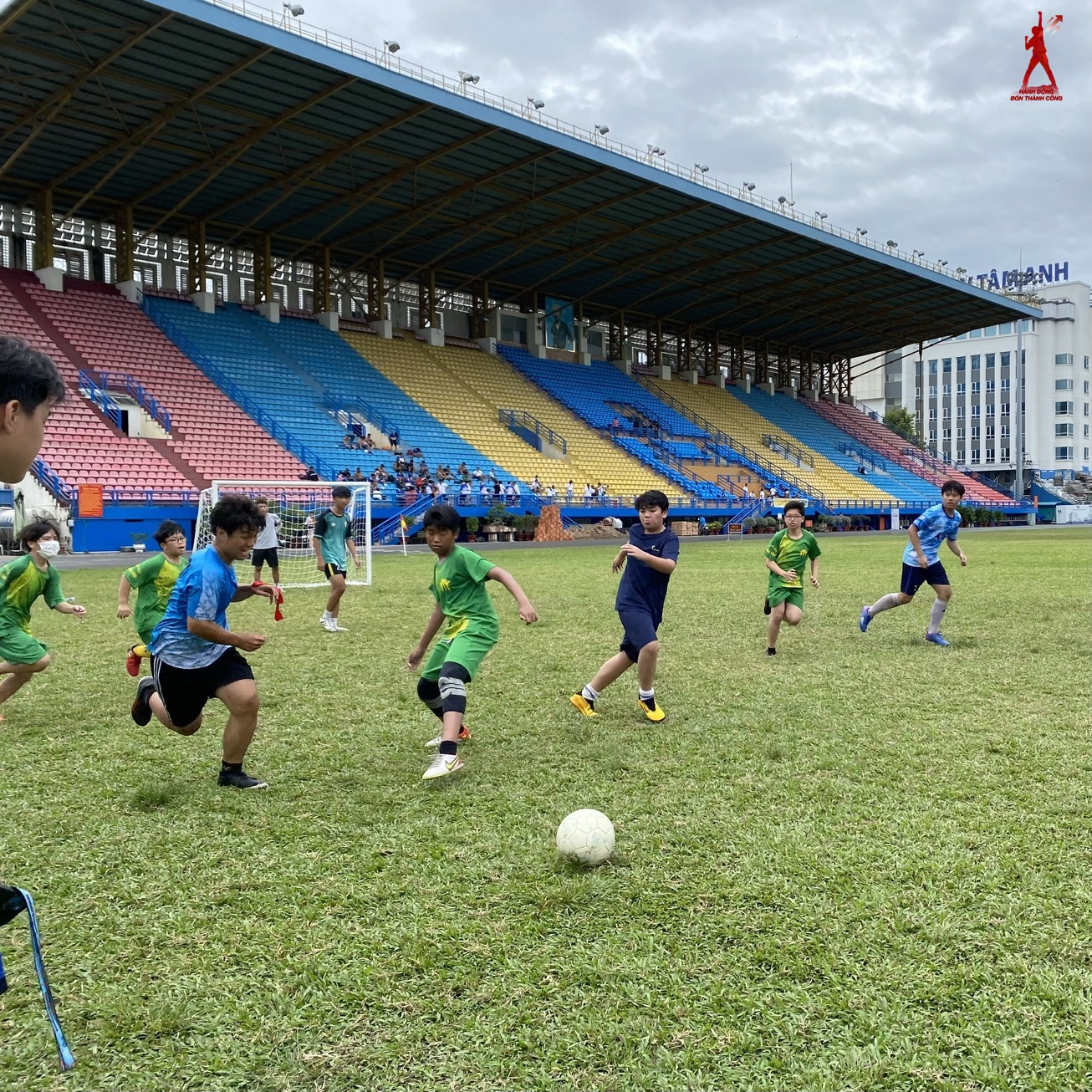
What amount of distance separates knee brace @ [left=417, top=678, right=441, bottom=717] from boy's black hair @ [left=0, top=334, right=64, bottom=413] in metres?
4.17

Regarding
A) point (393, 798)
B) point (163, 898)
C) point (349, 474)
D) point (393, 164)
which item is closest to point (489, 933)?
point (163, 898)

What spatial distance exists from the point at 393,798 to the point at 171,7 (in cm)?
2446

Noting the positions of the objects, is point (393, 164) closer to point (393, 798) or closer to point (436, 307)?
point (436, 307)

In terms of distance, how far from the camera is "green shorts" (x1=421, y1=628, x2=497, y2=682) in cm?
610

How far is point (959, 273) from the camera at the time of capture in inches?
2020

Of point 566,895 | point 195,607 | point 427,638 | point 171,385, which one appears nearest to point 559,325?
point 171,385

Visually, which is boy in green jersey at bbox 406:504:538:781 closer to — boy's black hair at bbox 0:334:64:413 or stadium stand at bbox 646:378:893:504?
boy's black hair at bbox 0:334:64:413

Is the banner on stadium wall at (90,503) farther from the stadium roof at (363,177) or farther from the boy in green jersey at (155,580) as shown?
the boy in green jersey at (155,580)

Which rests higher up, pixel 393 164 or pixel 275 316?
pixel 393 164

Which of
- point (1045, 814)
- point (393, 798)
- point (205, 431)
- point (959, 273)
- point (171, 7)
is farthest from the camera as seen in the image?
point (959, 273)

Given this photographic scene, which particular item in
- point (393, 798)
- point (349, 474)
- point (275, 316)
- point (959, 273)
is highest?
point (959, 273)

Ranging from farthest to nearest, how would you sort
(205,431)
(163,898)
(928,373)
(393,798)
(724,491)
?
(928,373) → (724,491) → (205,431) → (393,798) → (163,898)

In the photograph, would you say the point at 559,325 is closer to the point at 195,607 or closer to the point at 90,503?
the point at 90,503

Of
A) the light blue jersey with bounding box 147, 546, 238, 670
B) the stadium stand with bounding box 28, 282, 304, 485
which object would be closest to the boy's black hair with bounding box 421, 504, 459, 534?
the light blue jersey with bounding box 147, 546, 238, 670
